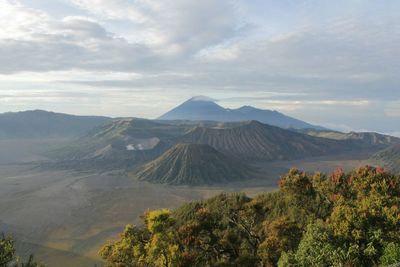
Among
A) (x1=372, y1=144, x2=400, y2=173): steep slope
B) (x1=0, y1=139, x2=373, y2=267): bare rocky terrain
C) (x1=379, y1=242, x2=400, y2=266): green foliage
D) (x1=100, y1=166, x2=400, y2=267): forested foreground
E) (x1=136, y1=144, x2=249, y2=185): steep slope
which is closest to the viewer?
(x1=379, y1=242, x2=400, y2=266): green foliage

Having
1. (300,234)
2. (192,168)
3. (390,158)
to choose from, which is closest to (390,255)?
(300,234)

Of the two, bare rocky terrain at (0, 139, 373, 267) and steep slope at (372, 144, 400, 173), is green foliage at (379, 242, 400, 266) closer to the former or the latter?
bare rocky terrain at (0, 139, 373, 267)

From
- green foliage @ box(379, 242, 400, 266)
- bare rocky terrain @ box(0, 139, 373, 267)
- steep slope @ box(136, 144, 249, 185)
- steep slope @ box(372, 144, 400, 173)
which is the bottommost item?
bare rocky terrain @ box(0, 139, 373, 267)

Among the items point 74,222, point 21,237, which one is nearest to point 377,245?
point 21,237

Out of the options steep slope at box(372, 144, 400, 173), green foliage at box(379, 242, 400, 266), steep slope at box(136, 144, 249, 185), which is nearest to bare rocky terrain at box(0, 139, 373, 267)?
steep slope at box(136, 144, 249, 185)

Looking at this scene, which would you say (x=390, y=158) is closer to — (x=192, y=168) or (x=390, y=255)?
(x=192, y=168)

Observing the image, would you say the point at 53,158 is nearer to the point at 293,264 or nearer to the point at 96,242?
the point at 96,242

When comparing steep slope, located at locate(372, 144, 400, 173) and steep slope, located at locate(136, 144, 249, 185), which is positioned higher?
steep slope, located at locate(372, 144, 400, 173)

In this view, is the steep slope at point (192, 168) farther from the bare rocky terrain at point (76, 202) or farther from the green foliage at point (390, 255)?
the green foliage at point (390, 255)
